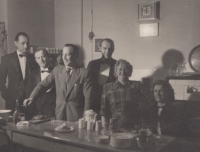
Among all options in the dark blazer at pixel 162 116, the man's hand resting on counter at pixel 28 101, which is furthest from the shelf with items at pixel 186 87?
the man's hand resting on counter at pixel 28 101

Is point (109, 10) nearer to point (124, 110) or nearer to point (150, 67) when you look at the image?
point (150, 67)

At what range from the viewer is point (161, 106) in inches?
104

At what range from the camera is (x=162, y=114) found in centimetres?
258

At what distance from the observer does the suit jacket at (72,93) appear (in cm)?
282

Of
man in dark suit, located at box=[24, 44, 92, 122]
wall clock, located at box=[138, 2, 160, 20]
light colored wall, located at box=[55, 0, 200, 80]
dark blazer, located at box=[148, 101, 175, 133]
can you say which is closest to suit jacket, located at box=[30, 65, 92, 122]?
man in dark suit, located at box=[24, 44, 92, 122]

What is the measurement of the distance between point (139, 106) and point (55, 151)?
100 cm

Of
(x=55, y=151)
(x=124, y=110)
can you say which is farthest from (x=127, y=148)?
(x=124, y=110)

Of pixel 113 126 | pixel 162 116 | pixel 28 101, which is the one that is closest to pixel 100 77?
pixel 28 101

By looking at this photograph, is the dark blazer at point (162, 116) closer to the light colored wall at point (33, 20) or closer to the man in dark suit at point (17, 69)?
the man in dark suit at point (17, 69)

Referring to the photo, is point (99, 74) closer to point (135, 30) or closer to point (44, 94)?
point (44, 94)

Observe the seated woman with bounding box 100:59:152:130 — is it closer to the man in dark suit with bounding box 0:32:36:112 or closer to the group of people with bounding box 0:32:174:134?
the group of people with bounding box 0:32:174:134

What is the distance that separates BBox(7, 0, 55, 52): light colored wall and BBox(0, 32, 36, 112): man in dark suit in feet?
2.47

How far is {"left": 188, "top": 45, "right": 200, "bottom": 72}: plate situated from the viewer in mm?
3758

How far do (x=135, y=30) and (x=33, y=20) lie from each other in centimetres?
193
